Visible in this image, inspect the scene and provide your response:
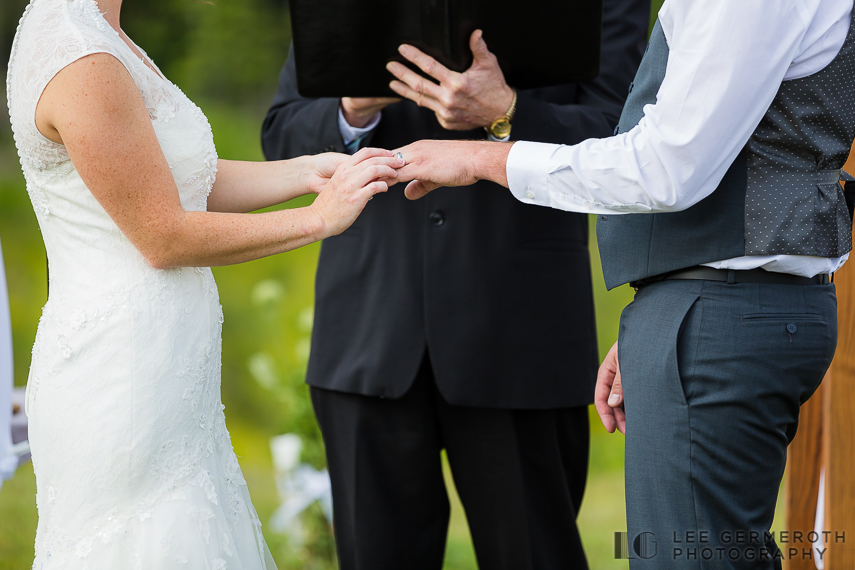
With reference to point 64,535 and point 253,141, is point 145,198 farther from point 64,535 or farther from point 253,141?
point 253,141

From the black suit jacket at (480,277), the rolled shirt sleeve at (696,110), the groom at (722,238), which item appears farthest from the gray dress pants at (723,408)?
the black suit jacket at (480,277)

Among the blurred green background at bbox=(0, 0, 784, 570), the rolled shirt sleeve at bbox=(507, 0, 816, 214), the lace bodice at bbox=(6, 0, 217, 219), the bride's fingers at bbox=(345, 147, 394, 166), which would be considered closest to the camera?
the rolled shirt sleeve at bbox=(507, 0, 816, 214)

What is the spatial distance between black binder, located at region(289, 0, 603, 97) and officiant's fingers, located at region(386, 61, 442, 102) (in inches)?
1.0

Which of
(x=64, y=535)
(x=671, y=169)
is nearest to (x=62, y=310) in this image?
(x=64, y=535)

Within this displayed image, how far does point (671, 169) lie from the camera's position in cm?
122

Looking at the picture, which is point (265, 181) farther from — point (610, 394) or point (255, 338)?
point (255, 338)

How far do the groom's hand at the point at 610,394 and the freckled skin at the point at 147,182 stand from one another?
600mm

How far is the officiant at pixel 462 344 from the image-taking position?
1.85 metres

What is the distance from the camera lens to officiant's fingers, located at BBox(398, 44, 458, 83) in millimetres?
1618

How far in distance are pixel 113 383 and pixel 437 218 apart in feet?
2.76

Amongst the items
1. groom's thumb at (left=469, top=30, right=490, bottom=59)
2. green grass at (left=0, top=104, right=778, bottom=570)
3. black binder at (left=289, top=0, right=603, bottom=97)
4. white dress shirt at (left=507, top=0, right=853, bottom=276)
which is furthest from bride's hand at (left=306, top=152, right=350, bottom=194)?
green grass at (left=0, top=104, right=778, bottom=570)

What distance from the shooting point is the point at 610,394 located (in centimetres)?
158

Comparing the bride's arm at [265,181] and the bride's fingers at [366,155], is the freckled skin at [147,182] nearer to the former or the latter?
the bride's fingers at [366,155]

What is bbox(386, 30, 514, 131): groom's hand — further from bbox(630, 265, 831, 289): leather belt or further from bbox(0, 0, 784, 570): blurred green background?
bbox(0, 0, 784, 570): blurred green background
